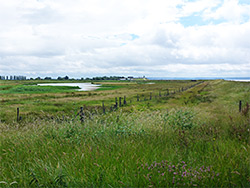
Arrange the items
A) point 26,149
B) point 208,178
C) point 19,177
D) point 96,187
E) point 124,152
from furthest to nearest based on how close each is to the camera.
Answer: point 26,149
point 124,152
point 19,177
point 208,178
point 96,187

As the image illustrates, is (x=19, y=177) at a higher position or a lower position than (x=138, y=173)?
lower

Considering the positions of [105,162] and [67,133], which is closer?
[105,162]

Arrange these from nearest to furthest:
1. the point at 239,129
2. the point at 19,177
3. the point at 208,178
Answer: the point at 208,178 → the point at 19,177 → the point at 239,129

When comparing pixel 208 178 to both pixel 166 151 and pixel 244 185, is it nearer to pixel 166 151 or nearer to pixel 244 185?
pixel 244 185

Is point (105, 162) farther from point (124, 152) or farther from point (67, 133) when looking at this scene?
point (67, 133)

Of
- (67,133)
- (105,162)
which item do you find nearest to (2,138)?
(67,133)

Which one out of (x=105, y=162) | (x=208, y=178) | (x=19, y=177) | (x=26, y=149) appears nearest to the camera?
(x=208, y=178)

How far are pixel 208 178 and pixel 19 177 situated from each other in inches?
129

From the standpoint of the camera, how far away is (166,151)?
427cm

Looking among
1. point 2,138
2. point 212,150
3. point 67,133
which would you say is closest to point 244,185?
point 212,150

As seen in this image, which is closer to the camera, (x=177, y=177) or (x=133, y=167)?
(x=177, y=177)

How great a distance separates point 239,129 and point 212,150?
2.01m

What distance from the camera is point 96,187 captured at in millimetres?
3162

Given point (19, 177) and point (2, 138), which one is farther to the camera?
point (2, 138)
